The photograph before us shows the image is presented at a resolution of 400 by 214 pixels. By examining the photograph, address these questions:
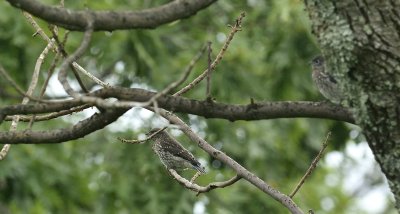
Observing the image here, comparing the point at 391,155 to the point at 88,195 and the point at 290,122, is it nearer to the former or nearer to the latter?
the point at 88,195

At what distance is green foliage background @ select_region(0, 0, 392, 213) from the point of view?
13047mm

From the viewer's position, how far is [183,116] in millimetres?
12742

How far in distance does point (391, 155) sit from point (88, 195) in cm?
1156

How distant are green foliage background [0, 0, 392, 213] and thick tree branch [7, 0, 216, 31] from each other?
8.78m

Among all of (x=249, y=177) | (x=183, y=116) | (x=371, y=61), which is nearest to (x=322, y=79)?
(x=249, y=177)

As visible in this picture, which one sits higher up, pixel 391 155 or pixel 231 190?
pixel 391 155

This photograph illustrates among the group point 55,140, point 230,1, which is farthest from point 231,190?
point 55,140

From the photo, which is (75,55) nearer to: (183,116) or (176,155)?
(176,155)

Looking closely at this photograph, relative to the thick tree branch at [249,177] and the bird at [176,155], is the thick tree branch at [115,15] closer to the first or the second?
the thick tree branch at [249,177]

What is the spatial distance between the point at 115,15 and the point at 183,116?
948cm

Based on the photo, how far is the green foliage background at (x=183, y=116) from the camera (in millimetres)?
13047

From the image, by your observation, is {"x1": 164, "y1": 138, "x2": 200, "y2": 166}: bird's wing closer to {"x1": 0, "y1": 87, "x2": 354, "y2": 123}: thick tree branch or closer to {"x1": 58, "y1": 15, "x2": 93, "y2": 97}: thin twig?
{"x1": 0, "y1": 87, "x2": 354, "y2": 123}: thick tree branch

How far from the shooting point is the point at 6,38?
1292 centimetres

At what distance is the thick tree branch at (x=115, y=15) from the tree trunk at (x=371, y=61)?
1.42 ft
